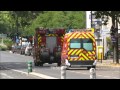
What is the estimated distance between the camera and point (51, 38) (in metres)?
43.5

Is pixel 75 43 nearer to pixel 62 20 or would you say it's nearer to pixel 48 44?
pixel 48 44

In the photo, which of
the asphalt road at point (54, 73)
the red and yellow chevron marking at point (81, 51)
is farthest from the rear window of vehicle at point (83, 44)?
the asphalt road at point (54, 73)

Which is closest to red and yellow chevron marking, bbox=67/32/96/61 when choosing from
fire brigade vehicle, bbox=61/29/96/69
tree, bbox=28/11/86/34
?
fire brigade vehicle, bbox=61/29/96/69

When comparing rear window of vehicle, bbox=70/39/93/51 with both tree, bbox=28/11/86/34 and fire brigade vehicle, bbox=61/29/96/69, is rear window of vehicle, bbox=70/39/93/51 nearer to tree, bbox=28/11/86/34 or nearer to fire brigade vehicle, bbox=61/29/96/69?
fire brigade vehicle, bbox=61/29/96/69

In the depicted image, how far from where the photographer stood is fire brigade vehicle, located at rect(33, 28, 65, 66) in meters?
43.2

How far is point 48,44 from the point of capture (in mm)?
43719

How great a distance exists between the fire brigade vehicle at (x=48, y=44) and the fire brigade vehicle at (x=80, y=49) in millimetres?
6405

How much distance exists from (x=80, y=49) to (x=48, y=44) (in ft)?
24.6

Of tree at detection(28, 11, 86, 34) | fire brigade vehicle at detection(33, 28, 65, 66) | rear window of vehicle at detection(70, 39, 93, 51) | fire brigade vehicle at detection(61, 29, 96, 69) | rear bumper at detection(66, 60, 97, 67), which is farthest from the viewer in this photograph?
tree at detection(28, 11, 86, 34)

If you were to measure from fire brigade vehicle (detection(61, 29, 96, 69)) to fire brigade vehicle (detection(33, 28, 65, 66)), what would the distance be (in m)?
6.41

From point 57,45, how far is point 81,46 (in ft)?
23.7
